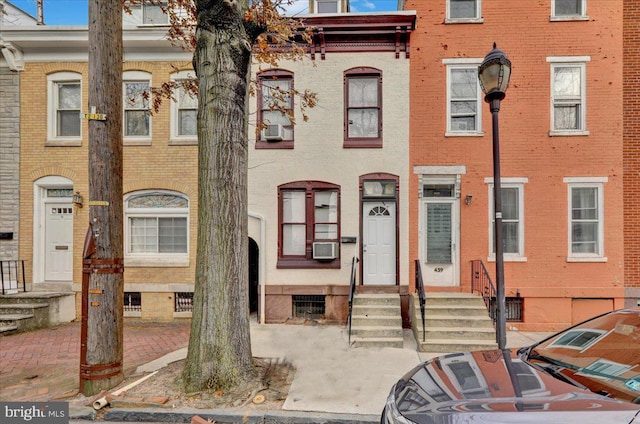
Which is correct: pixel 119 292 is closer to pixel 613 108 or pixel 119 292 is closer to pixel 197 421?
pixel 197 421

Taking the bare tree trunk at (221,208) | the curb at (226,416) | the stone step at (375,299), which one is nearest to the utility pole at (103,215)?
the curb at (226,416)

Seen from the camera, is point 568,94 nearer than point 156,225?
Yes

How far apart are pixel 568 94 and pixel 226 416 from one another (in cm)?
1008

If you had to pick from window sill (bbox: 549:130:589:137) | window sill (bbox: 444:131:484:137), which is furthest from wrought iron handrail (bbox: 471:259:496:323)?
window sill (bbox: 549:130:589:137)

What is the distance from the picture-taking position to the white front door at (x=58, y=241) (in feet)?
30.5

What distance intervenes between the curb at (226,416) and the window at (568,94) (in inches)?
325

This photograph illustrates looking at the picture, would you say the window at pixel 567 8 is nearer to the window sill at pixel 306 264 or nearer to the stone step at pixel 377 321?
the window sill at pixel 306 264

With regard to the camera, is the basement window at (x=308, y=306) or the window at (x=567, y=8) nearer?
the window at (x=567, y=8)

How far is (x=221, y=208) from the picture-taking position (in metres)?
4.79

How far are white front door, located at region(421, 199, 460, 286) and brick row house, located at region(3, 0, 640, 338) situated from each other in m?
0.04

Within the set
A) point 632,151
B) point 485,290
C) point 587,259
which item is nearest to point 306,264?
point 485,290

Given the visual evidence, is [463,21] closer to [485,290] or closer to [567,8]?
[567,8]

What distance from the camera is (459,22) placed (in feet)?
28.5

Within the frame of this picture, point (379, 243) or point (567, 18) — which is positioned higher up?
point (567, 18)
